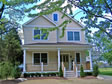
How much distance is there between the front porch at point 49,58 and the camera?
55.2ft

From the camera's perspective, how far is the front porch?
55.2 ft

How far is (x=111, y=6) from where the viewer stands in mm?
7480

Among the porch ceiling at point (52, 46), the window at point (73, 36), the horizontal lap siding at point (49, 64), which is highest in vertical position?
the window at point (73, 36)

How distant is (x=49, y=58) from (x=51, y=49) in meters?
1.74

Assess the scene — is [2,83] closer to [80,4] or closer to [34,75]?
[34,75]

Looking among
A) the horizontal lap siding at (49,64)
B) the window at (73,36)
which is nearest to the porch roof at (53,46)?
the horizontal lap siding at (49,64)

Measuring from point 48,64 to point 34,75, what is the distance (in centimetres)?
257

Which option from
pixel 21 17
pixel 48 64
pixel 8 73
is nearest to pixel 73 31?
pixel 48 64

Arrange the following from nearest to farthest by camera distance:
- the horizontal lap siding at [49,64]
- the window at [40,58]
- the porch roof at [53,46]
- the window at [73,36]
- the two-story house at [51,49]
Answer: the porch roof at [53,46] < the two-story house at [51,49] < the horizontal lap siding at [49,64] < the window at [40,58] < the window at [73,36]

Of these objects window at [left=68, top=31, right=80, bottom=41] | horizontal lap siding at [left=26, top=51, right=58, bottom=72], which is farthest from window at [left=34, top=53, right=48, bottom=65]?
window at [left=68, top=31, right=80, bottom=41]

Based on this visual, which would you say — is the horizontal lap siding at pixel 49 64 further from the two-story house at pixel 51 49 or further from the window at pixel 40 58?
the window at pixel 40 58

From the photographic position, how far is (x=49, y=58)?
1834 cm

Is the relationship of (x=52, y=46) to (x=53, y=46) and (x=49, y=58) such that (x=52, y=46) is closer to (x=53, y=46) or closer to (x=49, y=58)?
(x=53, y=46)

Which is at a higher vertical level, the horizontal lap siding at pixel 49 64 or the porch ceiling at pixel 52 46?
the porch ceiling at pixel 52 46
